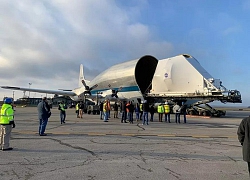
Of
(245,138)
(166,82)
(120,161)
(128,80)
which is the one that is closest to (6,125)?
(120,161)

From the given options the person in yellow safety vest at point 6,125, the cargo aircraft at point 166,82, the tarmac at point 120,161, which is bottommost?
the tarmac at point 120,161

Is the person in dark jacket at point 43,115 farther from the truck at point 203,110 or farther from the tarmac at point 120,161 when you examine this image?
the truck at point 203,110

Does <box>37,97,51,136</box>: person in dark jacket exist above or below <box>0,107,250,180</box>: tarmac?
above

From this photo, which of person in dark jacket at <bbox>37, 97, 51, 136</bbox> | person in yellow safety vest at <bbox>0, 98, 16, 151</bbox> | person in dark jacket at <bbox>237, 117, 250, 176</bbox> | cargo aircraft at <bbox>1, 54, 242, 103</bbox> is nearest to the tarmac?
person in yellow safety vest at <bbox>0, 98, 16, 151</bbox>

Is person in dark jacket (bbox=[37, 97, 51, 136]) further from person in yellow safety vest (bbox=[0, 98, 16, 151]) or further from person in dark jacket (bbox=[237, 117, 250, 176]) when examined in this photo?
person in dark jacket (bbox=[237, 117, 250, 176])

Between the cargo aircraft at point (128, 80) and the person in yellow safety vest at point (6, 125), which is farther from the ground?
the cargo aircraft at point (128, 80)

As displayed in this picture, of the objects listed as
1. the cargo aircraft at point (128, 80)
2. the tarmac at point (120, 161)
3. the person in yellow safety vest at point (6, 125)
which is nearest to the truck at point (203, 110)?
the cargo aircraft at point (128, 80)

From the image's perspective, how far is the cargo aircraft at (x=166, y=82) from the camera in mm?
23953

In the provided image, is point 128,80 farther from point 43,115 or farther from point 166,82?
point 43,115

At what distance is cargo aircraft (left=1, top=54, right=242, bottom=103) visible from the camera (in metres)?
24.0

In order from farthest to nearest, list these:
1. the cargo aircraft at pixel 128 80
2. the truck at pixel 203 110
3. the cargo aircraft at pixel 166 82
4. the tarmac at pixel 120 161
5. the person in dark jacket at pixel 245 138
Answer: the cargo aircraft at pixel 128 80
the truck at pixel 203 110
the cargo aircraft at pixel 166 82
the tarmac at pixel 120 161
the person in dark jacket at pixel 245 138

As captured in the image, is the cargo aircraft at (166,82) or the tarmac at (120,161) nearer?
the tarmac at (120,161)

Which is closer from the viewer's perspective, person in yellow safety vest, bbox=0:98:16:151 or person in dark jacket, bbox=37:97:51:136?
person in yellow safety vest, bbox=0:98:16:151

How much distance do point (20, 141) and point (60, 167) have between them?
4.10 meters
